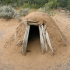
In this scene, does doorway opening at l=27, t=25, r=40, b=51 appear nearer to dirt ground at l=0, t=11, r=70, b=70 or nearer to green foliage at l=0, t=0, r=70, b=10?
dirt ground at l=0, t=11, r=70, b=70

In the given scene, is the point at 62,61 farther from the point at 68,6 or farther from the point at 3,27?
the point at 68,6

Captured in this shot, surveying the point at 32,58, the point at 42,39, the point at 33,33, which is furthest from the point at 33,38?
the point at 32,58

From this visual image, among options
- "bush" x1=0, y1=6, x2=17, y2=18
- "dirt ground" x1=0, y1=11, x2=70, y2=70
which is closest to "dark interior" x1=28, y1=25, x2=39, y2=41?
"dirt ground" x1=0, y1=11, x2=70, y2=70

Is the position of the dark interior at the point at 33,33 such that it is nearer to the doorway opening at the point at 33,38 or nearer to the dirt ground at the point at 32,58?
the doorway opening at the point at 33,38

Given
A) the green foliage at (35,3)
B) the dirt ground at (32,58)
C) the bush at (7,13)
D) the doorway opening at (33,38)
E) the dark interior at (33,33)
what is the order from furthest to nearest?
1. the green foliage at (35,3)
2. the bush at (7,13)
3. the dark interior at (33,33)
4. the doorway opening at (33,38)
5. the dirt ground at (32,58)

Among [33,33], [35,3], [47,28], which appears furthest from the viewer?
[35,3]

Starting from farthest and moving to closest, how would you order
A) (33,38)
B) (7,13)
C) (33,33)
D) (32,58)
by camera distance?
(7,13), (33,33), (33,38), (32,58)

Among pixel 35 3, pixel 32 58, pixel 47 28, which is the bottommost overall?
pixel 35 3

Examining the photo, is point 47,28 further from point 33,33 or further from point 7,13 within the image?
point 7,13

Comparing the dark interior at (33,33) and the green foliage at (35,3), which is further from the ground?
the dark interior at (33,33)

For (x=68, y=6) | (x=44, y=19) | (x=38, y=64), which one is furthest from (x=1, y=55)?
(x=68, y=6)

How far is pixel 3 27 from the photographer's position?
10781mm

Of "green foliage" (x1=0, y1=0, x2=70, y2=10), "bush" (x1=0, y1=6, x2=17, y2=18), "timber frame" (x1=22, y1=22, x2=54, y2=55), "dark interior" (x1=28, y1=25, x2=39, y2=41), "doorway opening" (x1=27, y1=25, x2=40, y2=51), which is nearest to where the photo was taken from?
"timber frame" (x1=22, y1=22, x2=54, y2=55)

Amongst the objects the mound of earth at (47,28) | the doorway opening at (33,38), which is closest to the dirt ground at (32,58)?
the doorway opening at (33,38)
